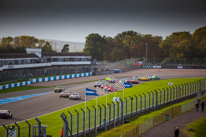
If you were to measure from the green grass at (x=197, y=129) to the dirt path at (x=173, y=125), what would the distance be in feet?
2.04

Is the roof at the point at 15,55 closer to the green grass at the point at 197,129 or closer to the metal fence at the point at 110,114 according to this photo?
the metal fence at the point at 110,114

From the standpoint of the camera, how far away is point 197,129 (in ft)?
81.8

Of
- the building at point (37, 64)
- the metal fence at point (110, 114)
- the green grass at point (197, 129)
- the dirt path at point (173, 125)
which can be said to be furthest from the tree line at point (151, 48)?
the green grass at point (197, 129)

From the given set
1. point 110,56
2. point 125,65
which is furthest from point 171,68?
point 110,56

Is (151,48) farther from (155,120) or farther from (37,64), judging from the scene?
(155,120)

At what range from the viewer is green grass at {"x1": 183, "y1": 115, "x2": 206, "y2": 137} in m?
23.4

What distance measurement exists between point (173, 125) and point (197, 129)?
2246 millimetres

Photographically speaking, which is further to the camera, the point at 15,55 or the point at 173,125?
the point at 15,55

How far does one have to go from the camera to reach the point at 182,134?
2302cm

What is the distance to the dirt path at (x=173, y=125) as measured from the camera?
22.6 m

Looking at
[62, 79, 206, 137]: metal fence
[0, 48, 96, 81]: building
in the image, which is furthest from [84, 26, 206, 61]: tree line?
[62, 79, 206, 137]: metal fence

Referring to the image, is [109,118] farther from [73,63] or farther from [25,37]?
[25,37]

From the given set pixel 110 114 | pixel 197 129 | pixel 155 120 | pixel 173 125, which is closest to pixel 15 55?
pixel 110 114

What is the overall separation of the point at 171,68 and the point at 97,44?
54724 mm
